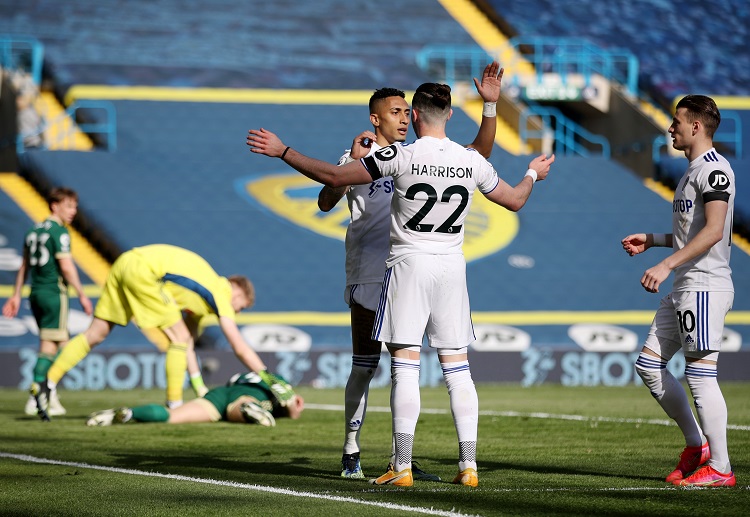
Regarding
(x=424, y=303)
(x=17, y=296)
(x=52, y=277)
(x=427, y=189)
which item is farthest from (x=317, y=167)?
(x=17, y=296)

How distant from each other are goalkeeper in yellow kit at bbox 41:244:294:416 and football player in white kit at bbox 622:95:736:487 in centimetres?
532

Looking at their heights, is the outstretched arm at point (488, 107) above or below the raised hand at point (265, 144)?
above

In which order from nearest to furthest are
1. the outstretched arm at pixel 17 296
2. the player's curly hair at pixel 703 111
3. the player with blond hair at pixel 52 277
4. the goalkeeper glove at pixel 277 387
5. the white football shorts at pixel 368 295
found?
the player's curly hair at pixel 703 111
the white football shorts at pixel 368 295
the goalkeeper glove at pixel 277 387
the player with blond hair at pixel 52 277
the outstretched arm at pixel 17 296

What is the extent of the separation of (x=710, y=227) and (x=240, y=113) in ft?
73.4

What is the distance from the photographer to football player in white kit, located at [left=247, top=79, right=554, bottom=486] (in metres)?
6.34

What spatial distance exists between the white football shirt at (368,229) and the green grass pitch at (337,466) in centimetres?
119

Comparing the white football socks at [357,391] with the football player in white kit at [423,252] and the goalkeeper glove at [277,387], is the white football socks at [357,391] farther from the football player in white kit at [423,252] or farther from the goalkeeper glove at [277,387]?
the goalkeeper glove at [277,387]

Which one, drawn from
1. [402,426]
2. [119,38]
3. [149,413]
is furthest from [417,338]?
[119,38]

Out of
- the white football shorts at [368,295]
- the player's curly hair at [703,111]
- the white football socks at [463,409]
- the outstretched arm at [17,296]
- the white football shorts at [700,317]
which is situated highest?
the player's curly hair at [703,111]

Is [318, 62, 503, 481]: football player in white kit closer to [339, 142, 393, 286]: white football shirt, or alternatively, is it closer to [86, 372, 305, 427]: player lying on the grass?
[339, 142, 393, 286]: white football shirt

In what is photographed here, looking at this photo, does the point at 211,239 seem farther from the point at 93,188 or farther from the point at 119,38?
the point at 119,38

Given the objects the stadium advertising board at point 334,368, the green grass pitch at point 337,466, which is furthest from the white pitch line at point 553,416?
the stadium advertising board at point 334,368

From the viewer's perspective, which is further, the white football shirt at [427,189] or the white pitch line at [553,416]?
the white pitch line at [553,416]

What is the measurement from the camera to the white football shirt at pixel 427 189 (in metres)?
6.34
